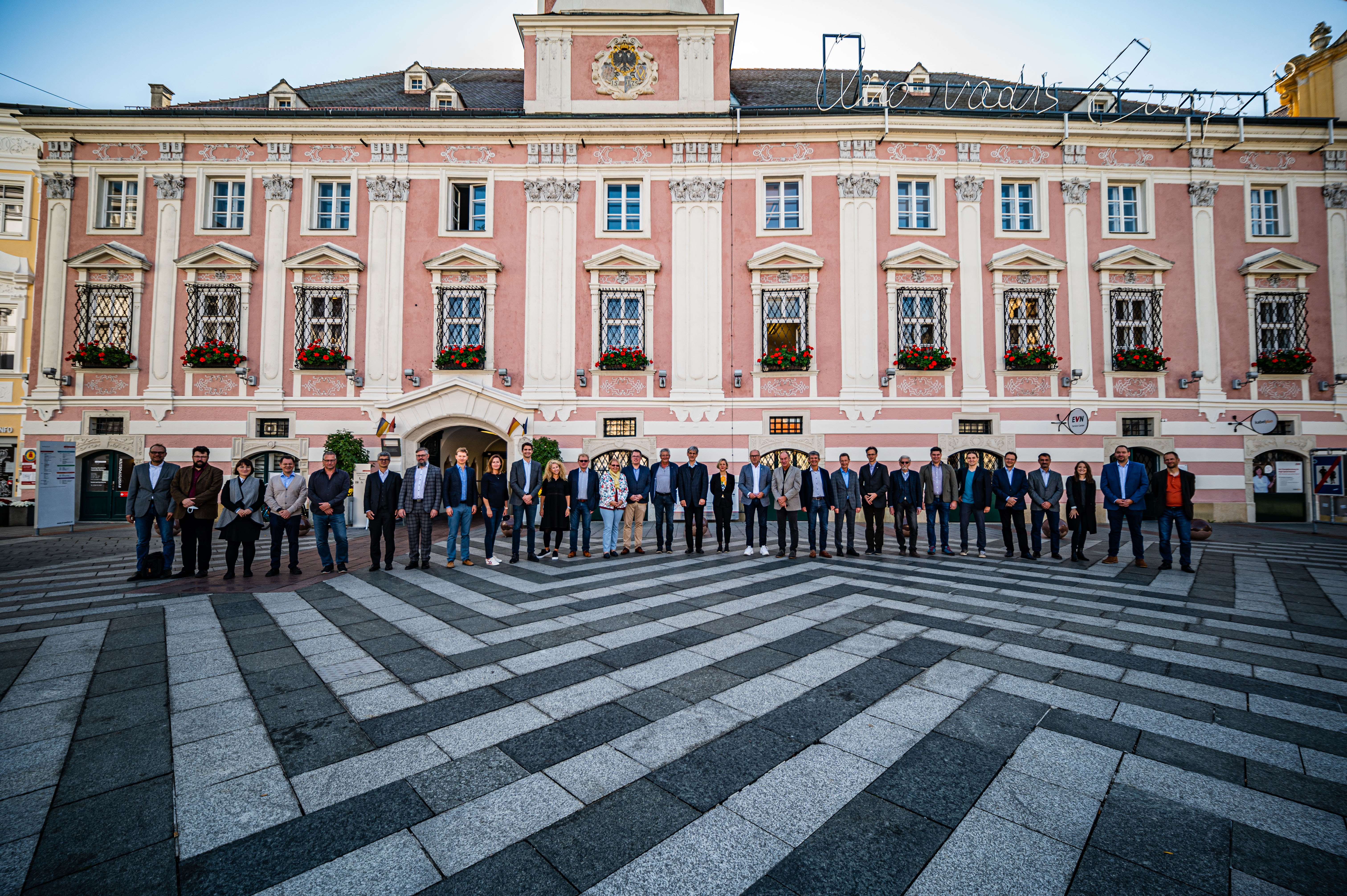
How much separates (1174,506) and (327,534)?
13.9 m

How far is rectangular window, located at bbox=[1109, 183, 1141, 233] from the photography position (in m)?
17.9

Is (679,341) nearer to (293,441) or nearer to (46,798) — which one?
(293,441)

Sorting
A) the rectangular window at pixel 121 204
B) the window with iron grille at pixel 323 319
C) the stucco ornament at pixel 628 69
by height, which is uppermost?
the stucco ornament at pixel 628 69

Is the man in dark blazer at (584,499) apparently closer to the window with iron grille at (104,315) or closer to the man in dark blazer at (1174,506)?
the man in dark blazer at (1174,506)

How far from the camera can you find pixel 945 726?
3.47 m

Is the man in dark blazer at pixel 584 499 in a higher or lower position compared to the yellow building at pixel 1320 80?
lower

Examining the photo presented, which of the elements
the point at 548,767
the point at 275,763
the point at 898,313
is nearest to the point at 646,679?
the point at 548,767

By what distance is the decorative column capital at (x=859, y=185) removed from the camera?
682 inches

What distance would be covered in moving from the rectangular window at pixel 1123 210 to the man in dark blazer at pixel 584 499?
18.6 meters

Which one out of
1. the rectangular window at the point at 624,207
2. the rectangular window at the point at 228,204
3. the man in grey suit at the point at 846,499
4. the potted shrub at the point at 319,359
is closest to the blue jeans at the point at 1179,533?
the man in grey suit at the point at 846,499

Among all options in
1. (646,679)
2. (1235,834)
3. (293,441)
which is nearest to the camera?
(1235,834)

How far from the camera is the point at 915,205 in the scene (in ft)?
58.3

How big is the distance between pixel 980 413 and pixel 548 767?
1765 centimetres

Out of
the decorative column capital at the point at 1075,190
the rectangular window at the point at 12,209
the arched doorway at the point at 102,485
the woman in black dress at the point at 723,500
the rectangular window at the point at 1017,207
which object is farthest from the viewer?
the rectangular window at the point at 12,209
